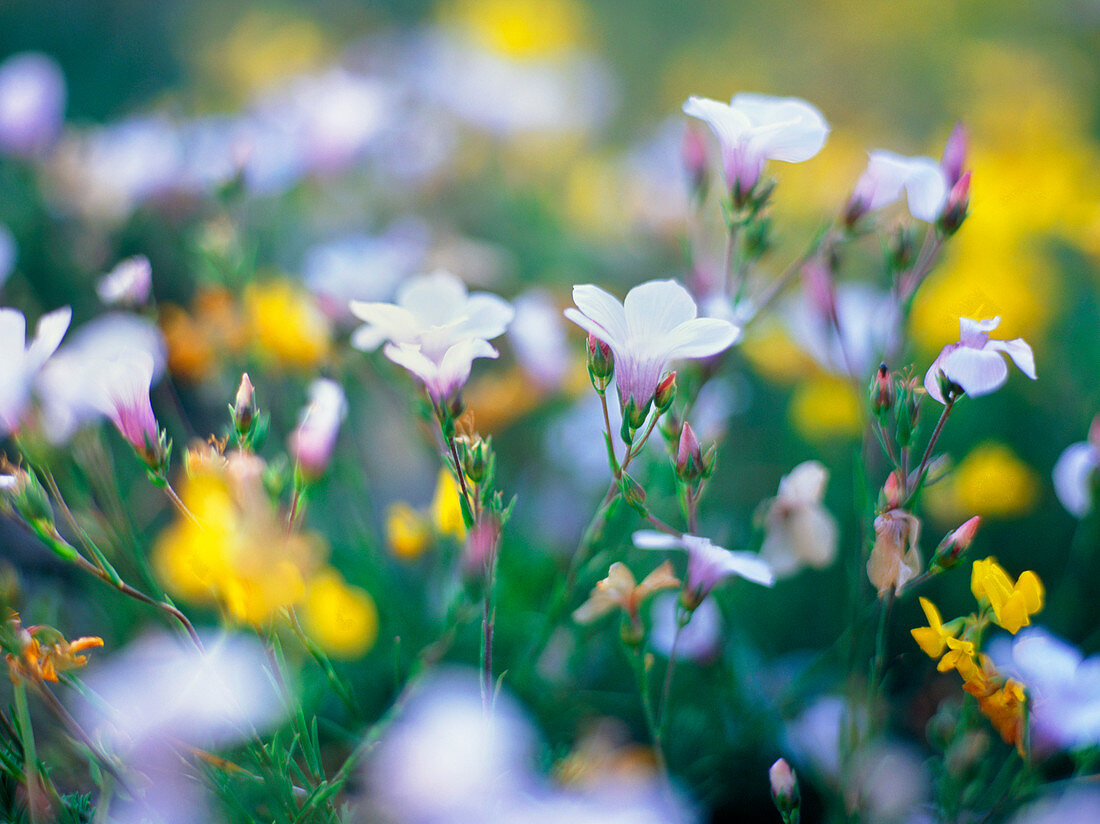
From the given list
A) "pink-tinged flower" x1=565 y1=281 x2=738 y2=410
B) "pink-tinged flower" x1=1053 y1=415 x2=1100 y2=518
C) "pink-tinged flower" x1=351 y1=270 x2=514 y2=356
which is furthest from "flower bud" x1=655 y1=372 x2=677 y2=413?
"pink-tinged flower" x1=1053 y1=415 x2=1100 y2=518

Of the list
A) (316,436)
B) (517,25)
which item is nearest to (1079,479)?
(316,436)

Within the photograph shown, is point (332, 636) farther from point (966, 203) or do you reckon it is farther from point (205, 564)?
point (966, 203)

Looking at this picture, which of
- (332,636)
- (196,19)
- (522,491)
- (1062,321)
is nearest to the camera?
(332,636)

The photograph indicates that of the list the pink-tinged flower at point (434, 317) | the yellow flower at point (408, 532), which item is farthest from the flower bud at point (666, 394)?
the yellow flower at point (408, 532)

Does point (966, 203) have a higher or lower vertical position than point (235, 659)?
higher

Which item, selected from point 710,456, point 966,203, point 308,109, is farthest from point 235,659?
point 308,109

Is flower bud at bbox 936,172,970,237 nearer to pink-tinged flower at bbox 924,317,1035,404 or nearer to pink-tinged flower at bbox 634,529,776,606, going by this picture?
pink-tinged flower at bbox 924,317,1035,404

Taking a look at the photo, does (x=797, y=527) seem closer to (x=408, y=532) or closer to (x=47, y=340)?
(x=408, y=532)
